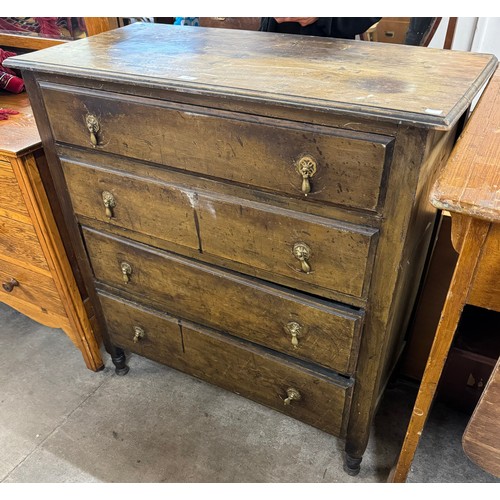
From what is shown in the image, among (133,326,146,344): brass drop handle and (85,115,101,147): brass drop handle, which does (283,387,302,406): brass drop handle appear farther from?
(85,115,101,147): brass drop handle

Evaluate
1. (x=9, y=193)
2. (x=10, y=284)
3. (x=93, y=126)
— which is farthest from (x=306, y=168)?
(x=10, y=284)

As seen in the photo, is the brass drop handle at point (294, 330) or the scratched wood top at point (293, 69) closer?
the scratched wood top at point (293, 69)

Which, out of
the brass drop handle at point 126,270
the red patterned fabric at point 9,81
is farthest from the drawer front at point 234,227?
the red patterned fabric at point 9,81

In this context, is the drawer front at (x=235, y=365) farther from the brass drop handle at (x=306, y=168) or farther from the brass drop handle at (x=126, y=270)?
the brass drop handle at (x=306, y=168)

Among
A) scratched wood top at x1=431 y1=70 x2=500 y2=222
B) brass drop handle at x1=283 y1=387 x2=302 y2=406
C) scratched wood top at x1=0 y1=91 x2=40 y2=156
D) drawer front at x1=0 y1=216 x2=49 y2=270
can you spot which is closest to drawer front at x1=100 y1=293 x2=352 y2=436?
brass drop handle at x1=283 y1=387 x2=302 y2=406

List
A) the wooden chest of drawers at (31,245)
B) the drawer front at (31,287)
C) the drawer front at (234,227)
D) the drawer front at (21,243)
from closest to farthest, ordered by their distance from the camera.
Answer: the drawer front at (234,227) < the wooden chest of drawers at (31,245) < the drawer front at (21,243) < the drawer front at (31,287)

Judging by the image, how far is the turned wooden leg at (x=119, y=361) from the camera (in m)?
1.65

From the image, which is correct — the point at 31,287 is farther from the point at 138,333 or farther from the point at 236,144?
the point at 236,144

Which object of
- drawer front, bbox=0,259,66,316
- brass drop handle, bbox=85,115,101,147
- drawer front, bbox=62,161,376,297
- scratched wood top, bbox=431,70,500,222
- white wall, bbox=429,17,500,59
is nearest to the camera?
scratched wood top, bbox=431,70,500,222

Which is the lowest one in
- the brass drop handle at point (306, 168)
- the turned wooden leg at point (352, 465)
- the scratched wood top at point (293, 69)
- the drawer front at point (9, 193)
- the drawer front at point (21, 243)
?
the turned wooden leg at point (352, 465)

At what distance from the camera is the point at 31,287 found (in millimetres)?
1624

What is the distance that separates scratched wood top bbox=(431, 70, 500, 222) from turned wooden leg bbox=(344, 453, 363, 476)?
0.92 metres

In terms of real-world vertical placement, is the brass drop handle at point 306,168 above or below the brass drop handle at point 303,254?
above

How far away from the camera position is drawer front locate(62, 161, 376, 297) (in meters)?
0.97
